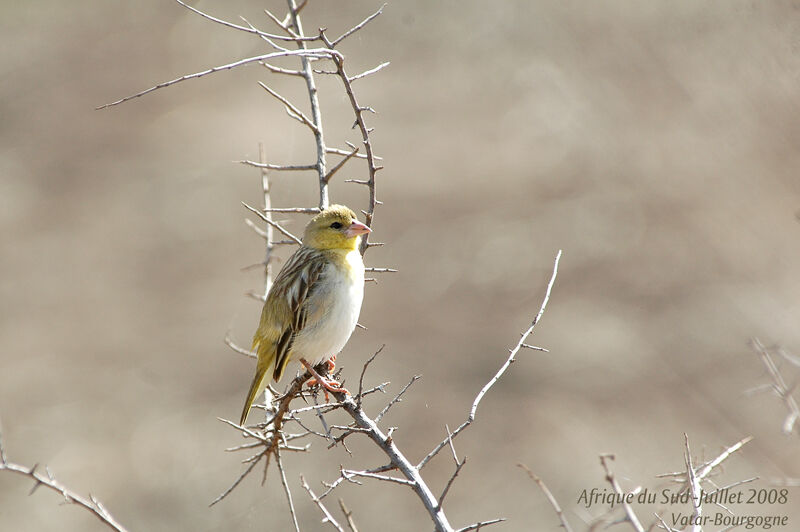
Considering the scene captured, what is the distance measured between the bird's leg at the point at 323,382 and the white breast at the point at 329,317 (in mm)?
95

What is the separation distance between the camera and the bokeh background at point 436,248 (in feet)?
41.3

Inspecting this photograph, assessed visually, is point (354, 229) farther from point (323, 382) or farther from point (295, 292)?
point (323, 382)

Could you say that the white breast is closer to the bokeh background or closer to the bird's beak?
the bird's beak

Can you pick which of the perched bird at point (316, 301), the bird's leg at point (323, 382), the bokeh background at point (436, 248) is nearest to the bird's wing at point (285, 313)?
the perched bird at point (316, 301)

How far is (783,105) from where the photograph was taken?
29.9 ft

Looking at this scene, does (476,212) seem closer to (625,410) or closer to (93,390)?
(625,410)

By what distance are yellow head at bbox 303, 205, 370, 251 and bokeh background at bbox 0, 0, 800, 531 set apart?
3487 millimetres

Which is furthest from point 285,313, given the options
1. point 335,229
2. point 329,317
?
point 335,229

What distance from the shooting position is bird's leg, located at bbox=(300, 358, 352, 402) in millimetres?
5301

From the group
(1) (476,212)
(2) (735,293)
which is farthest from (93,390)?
(2) (735,293)

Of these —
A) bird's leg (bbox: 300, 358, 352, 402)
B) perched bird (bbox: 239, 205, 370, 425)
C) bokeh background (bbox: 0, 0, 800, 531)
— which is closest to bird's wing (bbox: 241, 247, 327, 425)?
perched bird (bbox: 239, 205, 370, 425)

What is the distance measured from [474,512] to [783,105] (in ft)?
19.7

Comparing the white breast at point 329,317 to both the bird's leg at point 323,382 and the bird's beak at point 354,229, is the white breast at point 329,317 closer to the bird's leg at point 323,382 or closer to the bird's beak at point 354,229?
the bird's leg at point 323,382

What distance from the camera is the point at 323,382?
Result: 5320 mm
